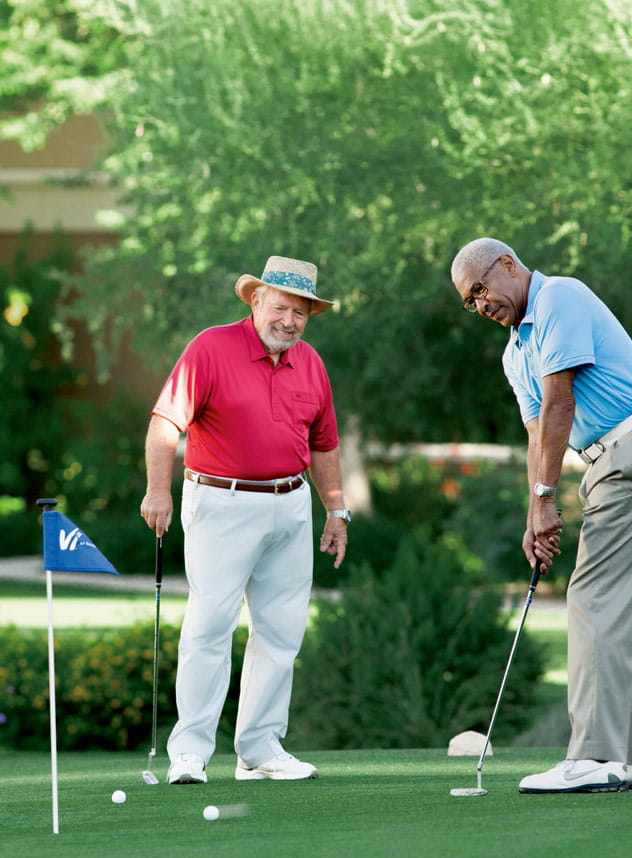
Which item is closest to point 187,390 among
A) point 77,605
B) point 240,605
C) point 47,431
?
point 240,605

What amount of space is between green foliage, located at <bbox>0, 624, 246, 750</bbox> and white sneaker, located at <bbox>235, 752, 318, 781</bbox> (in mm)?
3407

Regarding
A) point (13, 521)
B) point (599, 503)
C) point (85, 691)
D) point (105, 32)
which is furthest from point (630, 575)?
point (13, 521)

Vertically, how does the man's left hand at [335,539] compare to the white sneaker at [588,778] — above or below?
above

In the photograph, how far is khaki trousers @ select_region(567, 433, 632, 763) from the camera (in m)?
5.03

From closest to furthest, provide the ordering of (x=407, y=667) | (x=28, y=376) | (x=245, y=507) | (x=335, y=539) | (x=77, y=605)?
1. (x=245, y=507)
2. (x=335, y=539)
3. (x=407, y=667)
4. (x=77, y=605)
5. (x=28, y=376)

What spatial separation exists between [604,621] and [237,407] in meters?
1.60

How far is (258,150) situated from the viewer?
9.58 m

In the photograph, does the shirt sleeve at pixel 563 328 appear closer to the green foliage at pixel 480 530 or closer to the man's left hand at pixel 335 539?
the man's left hand at pixel 335 539

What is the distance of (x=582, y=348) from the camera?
199 inches

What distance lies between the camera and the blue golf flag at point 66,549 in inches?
188

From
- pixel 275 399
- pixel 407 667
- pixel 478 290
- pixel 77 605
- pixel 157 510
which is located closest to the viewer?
pixel 478 290

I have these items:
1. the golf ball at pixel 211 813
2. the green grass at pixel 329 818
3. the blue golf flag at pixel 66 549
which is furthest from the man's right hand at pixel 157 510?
the golf ball at pixel 211 813

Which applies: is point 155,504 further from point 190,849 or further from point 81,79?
point 81,79

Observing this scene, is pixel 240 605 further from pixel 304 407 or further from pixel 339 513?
pixel 304 407
